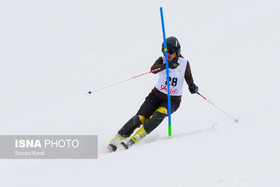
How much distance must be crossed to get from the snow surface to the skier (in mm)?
232

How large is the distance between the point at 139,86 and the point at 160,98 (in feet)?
10.7

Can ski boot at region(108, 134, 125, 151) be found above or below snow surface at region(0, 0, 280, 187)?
below

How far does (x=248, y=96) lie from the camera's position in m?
6.88

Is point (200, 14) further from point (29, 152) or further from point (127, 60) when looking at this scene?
point (29, 152)

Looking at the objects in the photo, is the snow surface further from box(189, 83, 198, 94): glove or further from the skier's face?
the skier's face

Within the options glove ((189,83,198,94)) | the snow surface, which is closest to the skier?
glove ((189,83,198,94))

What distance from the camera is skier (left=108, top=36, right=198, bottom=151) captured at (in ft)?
16.7

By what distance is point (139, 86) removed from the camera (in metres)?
8.64

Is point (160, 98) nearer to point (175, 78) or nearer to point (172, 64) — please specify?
point (175, 78)

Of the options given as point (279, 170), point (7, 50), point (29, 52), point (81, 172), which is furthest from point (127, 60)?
point (279, 170)

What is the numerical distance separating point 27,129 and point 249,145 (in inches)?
185

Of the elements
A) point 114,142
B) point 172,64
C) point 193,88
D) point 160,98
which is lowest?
point 114,142

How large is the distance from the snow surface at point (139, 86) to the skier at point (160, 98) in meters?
0.23

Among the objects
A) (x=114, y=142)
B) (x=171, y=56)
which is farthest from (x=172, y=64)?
(x=114, y=142)
